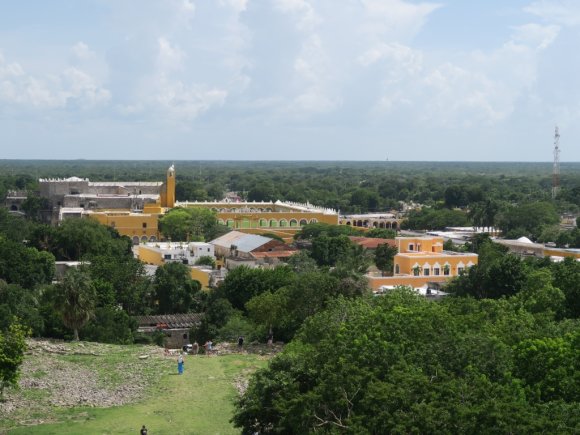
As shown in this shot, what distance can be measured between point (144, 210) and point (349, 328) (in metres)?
53.9

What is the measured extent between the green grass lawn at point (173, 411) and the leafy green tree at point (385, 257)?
78.9 ft

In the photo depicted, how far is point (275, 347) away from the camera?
99.7 feet

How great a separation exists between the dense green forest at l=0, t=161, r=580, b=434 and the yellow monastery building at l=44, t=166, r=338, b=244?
10.3m

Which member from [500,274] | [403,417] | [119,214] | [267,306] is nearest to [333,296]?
[267,306]

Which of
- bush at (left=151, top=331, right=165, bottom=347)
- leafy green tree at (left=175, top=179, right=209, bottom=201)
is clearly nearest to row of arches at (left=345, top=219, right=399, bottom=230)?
leafy green tree at (left=175, top=179, right=209, bottom=201)

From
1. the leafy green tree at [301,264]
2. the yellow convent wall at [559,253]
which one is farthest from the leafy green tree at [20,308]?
the yellow convent wall at [559,253]

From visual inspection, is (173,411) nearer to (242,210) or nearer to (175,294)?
(175,294)

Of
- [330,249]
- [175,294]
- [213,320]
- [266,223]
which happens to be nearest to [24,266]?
[175,294]

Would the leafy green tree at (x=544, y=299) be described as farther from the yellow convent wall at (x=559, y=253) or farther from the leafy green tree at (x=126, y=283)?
the yellow convent wall at (x=559, y=253)

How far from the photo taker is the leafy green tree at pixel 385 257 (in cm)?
4991

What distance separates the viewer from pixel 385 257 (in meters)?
50.7

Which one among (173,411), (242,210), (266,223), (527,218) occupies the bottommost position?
(173,411)

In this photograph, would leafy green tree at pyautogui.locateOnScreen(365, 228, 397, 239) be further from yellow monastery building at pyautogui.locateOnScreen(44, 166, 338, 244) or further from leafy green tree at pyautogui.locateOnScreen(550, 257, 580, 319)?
leafy green tree at pyautogui.locateOnScreen(550, 257, 580, 319)

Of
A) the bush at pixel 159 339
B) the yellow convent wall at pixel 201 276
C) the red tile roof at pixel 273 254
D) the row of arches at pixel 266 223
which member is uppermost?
the row of arches at pixel 266 223
